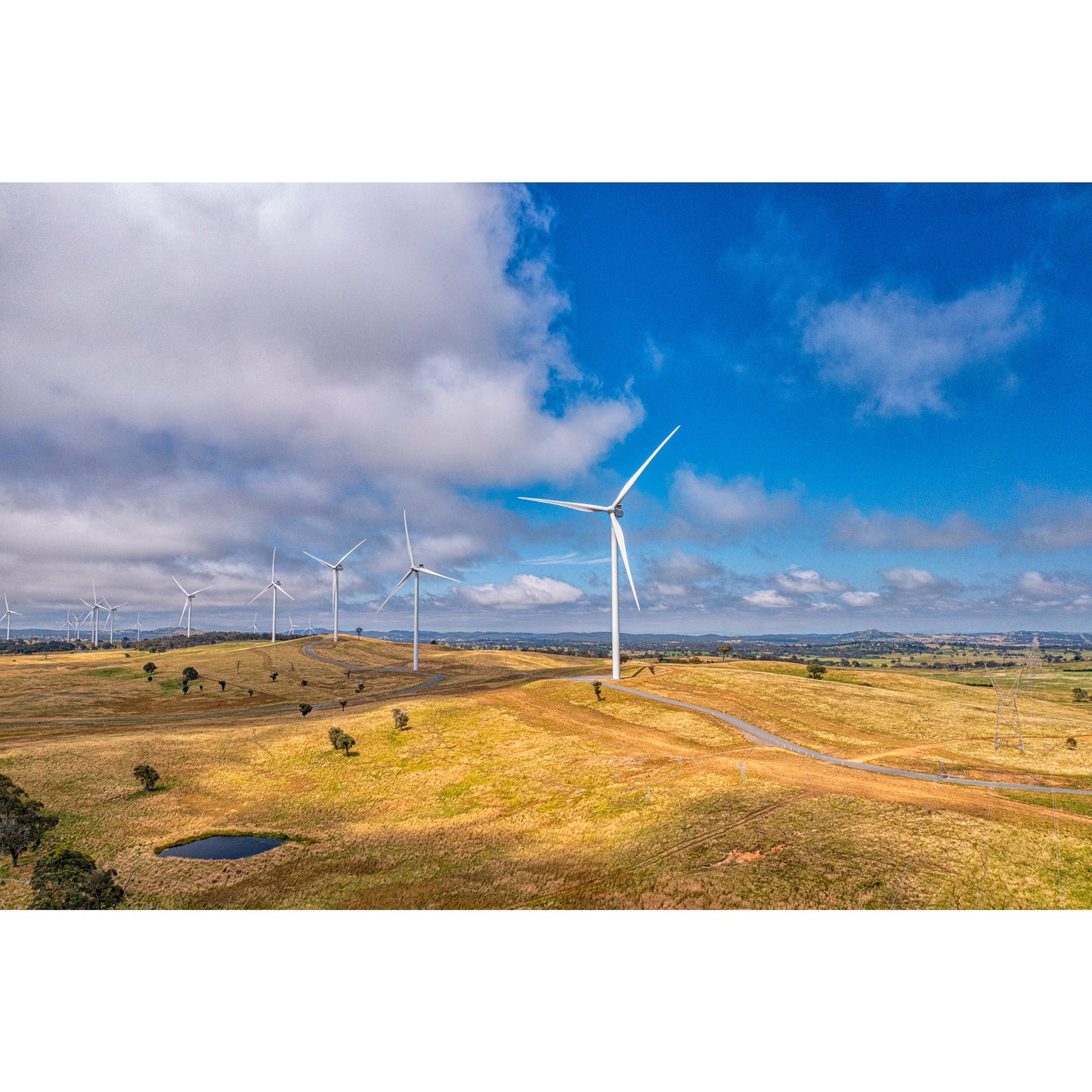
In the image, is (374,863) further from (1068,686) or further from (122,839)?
(1068,686)

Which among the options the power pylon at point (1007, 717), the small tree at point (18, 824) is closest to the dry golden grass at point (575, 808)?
the power pylon at point (1007, 717)

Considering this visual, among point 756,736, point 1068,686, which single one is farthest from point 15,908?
point 1068,686

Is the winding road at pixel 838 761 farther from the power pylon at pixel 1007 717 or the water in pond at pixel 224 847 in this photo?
the water in pond at pixel 224 847

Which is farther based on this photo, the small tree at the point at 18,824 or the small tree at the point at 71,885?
the small tree at the point at 18,824

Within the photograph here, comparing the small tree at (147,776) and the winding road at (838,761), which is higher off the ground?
the winding road at (838,761)

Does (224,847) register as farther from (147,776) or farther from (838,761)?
(838,761)

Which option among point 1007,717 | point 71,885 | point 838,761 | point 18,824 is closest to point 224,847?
point 71,885

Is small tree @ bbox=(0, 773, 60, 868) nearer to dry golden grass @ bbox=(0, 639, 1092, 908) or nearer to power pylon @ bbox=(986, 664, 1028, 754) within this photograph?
dry golden grass @ bbox=(0, 639, 1092, 908)
